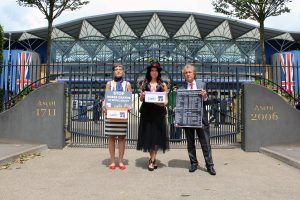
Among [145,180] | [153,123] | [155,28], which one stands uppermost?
[155,28]

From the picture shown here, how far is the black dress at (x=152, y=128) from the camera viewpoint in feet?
19.7

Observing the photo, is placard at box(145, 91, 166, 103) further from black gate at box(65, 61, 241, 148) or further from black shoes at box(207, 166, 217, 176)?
black gate at box(65, 61, 241, 148)

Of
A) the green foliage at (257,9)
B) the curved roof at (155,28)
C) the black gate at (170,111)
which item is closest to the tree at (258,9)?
the green foliage at (257,9)

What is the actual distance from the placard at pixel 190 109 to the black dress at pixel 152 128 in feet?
1.05

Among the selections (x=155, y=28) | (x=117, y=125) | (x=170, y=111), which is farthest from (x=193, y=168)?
(x=155, y=28)

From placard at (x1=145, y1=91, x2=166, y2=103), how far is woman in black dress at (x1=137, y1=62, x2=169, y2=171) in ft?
0.36

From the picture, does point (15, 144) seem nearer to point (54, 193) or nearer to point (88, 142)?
point (88, 142)

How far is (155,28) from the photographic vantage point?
60.0 meters

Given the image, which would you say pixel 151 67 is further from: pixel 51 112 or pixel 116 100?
pixel 51 112

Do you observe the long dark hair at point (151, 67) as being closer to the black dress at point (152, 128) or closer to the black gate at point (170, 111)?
the black dress at point (152, 128)

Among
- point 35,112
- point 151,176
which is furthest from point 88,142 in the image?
point 151,176

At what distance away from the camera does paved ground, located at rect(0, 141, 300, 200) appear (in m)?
4.43

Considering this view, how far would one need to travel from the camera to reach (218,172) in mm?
5996

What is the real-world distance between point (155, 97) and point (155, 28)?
55.6 metres
